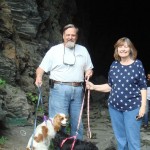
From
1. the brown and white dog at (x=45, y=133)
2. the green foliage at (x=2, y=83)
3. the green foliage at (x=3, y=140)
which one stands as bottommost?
the green foliage at (x=3, y=140)

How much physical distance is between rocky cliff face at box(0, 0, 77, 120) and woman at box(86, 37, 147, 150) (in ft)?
8.55

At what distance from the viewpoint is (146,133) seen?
9.10 metres

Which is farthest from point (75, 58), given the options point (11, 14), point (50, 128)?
point (11, 14)

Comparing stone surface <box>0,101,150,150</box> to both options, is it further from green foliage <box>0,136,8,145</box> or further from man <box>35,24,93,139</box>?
man <box>35,24,93,139</box>

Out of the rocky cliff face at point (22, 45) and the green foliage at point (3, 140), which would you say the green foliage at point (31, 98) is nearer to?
the rocky cliff face at point (22, 45)

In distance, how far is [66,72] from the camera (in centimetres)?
543

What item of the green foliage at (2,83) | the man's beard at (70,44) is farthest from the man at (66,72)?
the green foliage at (2,83)

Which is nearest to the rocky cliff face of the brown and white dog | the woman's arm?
the brown and white dog

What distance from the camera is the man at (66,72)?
17.8 feet

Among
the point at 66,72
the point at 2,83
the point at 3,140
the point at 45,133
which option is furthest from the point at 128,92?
the point at 2,83

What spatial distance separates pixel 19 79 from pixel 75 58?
359cm

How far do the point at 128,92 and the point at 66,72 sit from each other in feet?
3.60

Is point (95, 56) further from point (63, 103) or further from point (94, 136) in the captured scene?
point (63, 103)

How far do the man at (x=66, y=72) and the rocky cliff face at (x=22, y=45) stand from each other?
1601mm
